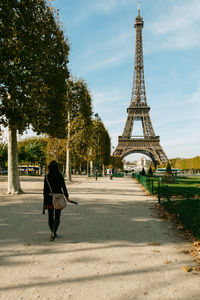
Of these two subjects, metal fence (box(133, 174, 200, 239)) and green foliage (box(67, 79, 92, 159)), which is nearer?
metal fence (box(133, 174, 200, 239))

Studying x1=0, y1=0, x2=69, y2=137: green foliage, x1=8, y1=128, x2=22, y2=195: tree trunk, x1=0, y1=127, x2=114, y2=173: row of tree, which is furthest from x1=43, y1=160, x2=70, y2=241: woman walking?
x1=0, y1=127, x2=114, y2=173: row of tree

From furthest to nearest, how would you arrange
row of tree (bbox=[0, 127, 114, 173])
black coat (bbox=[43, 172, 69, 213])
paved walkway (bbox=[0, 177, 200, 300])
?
row of tree (bbox=[0, 127, 114, 173]), black coat (bbox=[43, 172, 69, 213]), paved walkway (bbox=[0, 177, 200, 300])

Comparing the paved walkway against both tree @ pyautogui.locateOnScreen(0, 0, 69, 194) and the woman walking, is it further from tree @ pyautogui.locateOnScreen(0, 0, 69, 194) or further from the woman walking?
tree @ pyautogui.locateOnScreen(0, 0, 69, 194)

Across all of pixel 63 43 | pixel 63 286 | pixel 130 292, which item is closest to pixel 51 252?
pixel 63 286

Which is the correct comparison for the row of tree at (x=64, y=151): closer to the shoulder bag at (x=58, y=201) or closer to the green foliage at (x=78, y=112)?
the green foliage at (x=78, y=112)

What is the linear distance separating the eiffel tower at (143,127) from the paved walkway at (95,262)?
5801 centimetres

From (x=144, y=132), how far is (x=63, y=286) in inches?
2586

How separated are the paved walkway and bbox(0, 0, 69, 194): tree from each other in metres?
6.75

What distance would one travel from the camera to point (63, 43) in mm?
16438

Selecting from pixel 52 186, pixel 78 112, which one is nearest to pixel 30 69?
pixel 52 186

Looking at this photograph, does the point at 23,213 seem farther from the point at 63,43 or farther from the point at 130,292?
the point at 63,43

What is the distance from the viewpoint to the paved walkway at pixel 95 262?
3.26 meters

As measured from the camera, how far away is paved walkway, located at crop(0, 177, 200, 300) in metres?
3.26

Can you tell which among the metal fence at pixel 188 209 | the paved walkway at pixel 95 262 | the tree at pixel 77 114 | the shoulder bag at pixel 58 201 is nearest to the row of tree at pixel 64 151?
the tree at pixel 77 114
